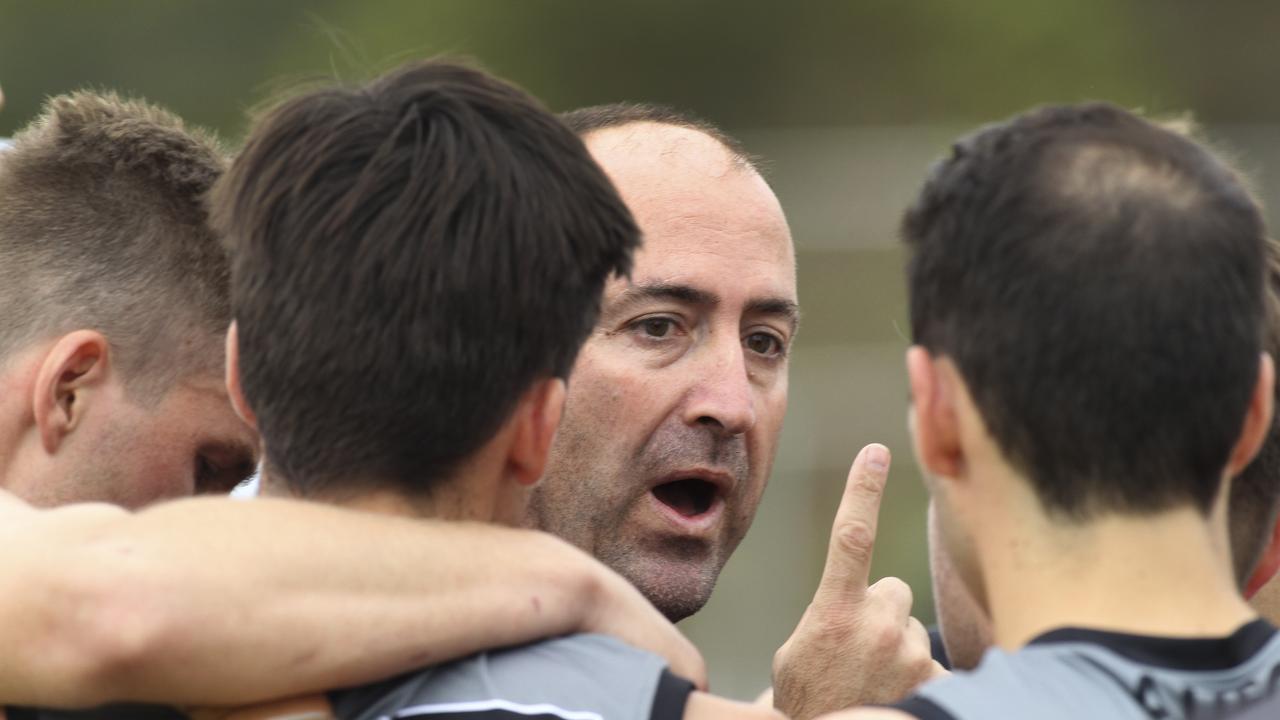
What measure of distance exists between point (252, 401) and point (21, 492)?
699mm

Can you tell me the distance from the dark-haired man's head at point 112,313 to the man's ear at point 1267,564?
1587mm

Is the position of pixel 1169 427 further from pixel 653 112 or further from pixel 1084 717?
pixel 653 112

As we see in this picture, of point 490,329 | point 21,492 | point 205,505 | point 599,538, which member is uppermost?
point 490,329

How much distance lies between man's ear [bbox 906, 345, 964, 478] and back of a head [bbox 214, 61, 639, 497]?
1.58 feet

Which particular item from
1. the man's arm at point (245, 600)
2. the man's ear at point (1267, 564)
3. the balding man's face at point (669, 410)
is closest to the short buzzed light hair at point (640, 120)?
the balding man's face at point (669, 410)

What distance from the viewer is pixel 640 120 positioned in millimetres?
4102

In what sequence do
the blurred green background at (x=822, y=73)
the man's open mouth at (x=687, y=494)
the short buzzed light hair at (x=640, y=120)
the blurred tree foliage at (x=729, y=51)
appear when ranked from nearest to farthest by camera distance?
the man's open mouth at (x=687, y=494) < the short buzzed light hair at (x=640, y=120) < the blurred green background at (x=822, y=73) < the blurred tree foliage at (x=729, y=51)

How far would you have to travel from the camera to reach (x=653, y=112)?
164 inches

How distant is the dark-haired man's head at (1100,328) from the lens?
6.45 feet

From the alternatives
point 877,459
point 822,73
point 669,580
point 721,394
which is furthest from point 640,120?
point 822,73

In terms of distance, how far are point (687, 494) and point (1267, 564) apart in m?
1.52

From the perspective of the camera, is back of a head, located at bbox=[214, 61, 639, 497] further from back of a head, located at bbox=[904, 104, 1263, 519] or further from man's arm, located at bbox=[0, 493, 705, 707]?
back of a head, located at bbox=[904, 104, 1263, 519]

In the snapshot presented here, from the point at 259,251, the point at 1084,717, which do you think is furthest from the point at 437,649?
the point at 1084,717

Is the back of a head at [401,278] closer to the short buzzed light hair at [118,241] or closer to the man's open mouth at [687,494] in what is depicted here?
the short buzzed light hair at [118,241]
